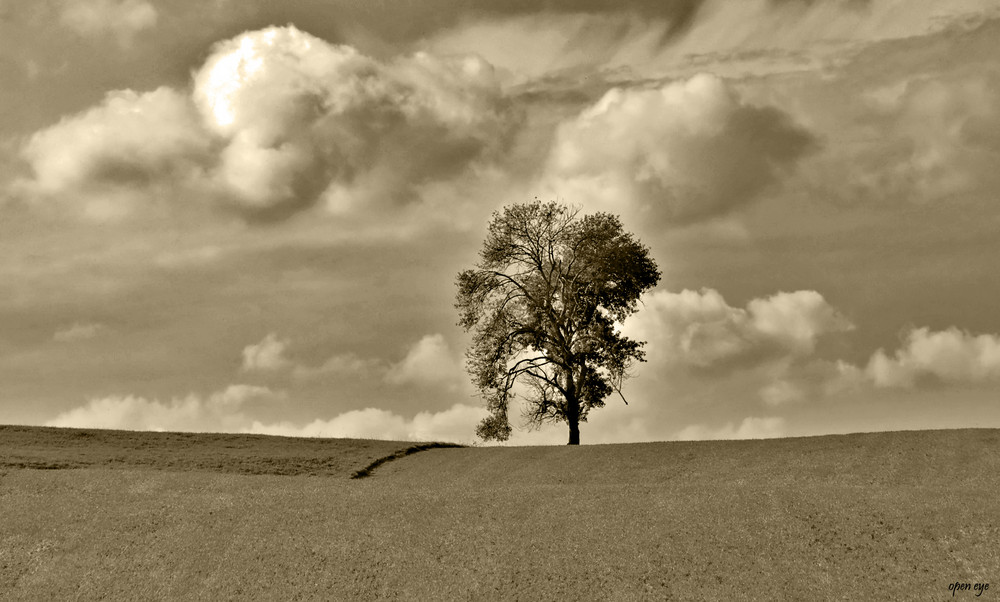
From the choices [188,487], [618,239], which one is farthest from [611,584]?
[618,239]

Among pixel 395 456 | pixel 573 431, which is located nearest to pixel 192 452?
pixel 395 456

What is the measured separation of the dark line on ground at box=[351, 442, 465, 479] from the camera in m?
44.6

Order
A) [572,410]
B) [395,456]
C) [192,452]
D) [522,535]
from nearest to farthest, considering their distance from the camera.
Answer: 1. [522,535]
2. [192,452]
3. [395,456]
4. [572,410]

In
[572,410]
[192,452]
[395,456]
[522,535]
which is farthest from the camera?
[572,410]

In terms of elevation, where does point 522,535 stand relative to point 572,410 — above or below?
below

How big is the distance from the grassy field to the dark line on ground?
6657 millimetres

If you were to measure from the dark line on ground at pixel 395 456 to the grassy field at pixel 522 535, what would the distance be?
666 cm

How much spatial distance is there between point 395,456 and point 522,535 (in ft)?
86.1

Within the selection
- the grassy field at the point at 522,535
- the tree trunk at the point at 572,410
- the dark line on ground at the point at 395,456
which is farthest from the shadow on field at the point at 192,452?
the tree trunk at the point at 572,410

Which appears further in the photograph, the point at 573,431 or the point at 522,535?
the point at 573,431

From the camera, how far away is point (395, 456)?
5006 centimetres

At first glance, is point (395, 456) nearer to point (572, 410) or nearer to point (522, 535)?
point (572, 410)

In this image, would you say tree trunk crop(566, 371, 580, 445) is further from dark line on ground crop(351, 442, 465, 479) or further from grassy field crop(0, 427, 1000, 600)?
grassy field crop(0, 427, 1000, 600)

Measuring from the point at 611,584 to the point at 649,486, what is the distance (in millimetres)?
11696
